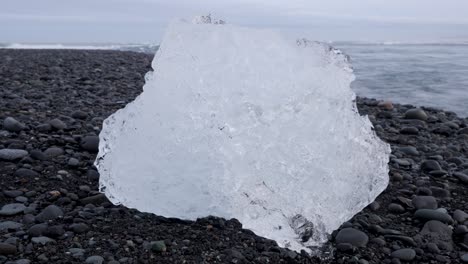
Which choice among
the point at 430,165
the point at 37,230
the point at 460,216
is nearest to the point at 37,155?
the point at 37,230

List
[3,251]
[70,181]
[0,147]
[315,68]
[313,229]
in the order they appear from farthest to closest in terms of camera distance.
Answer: [0,147]
[70,181]
[315,68]
[313,229]
[3,251]

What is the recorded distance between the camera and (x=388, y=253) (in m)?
2.88

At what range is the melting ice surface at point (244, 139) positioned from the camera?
9.33 ft

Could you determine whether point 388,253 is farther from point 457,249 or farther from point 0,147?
point 0,147

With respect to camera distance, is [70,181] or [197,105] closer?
[197,105]

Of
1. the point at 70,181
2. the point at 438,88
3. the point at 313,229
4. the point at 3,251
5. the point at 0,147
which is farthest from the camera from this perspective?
the point at 438,88

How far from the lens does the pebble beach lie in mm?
2643

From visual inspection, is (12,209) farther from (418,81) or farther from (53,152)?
(418,81)

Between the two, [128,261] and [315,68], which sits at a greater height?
[315,68]

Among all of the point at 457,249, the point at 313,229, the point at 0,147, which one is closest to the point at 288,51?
the point at 313,229

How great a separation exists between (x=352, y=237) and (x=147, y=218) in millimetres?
1261

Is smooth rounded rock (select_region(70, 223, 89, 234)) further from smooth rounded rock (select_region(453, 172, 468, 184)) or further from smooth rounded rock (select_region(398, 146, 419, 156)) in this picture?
smooth rounded rock (select_region(398, 146, 419, 156))

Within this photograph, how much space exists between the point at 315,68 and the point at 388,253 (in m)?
1.23

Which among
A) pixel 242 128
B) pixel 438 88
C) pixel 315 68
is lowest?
pixel 438 88
